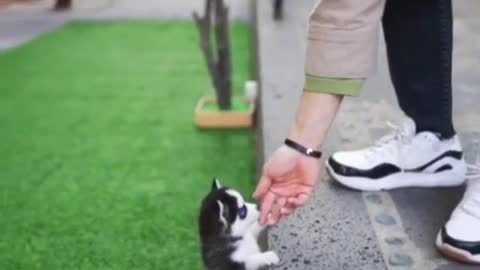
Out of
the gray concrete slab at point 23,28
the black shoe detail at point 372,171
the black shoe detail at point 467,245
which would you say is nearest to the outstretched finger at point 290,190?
the black shoe detail at point 467,245

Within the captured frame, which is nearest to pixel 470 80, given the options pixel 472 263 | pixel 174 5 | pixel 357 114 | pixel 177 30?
pixel 357 114

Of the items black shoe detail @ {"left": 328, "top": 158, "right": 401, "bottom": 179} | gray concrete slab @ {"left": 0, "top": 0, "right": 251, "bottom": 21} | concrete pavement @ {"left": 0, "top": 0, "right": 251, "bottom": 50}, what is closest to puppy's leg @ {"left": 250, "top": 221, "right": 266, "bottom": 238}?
black shoe detail @ {"left": 328, "top": 158, "right": 401, "bottom": 179}

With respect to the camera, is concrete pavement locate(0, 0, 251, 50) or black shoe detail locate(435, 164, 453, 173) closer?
black shoe detail locate(435, 164, 453, 173)

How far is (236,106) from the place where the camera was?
88.4 inches

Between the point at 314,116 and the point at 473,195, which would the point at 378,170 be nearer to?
the point at 473,195

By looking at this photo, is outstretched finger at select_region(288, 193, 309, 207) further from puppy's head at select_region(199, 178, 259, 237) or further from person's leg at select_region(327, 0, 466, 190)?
person's leg at select_region(327, 0, 466, 190)

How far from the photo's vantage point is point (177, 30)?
3623 mm

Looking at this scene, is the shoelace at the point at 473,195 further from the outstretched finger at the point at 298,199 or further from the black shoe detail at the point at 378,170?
the outstretched finger at the point at 298,199

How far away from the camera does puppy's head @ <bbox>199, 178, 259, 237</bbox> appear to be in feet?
3.26

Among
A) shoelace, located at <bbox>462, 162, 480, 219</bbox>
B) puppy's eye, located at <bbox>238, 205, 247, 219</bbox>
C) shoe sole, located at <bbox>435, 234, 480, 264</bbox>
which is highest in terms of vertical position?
puppy's eye, located at <bbox>238, 205, 247, 219</bbox>

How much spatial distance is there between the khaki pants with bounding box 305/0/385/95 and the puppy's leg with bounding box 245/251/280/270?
0.89ft

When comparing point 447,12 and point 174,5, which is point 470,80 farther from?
point 174,5

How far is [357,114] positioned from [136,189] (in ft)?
1.74

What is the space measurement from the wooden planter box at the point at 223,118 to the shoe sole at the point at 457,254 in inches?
47.5
